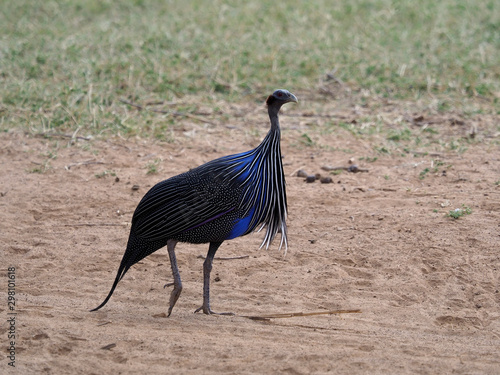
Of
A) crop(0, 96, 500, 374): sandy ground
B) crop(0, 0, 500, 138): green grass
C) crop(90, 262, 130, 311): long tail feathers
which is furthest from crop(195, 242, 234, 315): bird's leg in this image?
crop(0, 0, 500, 138): green grass

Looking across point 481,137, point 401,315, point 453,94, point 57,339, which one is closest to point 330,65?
point 453,94

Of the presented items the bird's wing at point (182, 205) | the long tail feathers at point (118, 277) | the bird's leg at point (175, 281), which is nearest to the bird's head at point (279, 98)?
the bird's wing at point (182, 205)

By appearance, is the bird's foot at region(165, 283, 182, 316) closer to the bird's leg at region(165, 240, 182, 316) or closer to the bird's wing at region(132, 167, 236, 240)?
the bird's leg at region(165, 240, 182, 316)

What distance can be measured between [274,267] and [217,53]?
516cm

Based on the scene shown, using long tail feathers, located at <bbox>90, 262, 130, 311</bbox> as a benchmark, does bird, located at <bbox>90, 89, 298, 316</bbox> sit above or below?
above

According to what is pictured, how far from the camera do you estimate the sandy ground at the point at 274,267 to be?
4.23 meters

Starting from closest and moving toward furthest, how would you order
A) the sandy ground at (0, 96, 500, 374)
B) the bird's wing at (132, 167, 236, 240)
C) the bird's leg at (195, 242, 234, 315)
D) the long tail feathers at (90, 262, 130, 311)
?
the sandy ground at (0, 96, 500, 374) < the bird's wing at (132, 167, 236, 240) < the long tail feathers at (90, 262, 130, 311) < the bird's leg at (195, 242, 234, 315)

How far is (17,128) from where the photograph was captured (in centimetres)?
804

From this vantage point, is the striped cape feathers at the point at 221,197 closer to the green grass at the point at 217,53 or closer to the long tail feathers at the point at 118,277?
the long tail feathers at the point at 118,277

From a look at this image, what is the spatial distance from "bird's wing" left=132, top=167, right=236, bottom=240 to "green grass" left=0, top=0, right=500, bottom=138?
3.35 m

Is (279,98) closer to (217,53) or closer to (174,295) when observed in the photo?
(174,295)

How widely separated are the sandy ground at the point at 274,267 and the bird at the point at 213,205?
0.43m

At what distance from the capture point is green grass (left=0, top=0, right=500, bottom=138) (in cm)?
859

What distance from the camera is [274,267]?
552 centimetres
